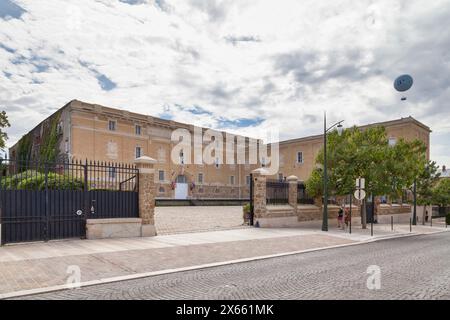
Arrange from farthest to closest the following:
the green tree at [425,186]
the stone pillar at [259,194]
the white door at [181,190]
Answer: the white door at [181,190], the green tree at [425,186], the stone pillar at [259,194]

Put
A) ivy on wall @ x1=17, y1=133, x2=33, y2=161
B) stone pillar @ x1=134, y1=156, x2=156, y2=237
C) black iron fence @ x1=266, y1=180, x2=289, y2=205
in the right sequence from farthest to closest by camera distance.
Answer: ivy on wall @ x1=17, y1=133, x2=33, y2=161 → black iron fence @ x1=266, y1=180, x2=289, y2=205 → stone pillar @ x1=134, y1=156, x2=156, y2=237

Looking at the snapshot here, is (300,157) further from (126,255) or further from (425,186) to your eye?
(126,255)

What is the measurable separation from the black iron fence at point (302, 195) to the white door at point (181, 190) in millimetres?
30975

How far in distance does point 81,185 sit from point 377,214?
24741 mm

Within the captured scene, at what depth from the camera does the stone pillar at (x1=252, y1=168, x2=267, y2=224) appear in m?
19.1

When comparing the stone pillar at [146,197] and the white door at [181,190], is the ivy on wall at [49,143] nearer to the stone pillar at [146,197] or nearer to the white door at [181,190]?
the white door at [181,190]

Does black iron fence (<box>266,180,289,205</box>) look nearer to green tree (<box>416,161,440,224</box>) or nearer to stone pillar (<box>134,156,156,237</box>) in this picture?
stone pillar (<box>134,156,156,237</box>)

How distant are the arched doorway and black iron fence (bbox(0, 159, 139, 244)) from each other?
37307mm

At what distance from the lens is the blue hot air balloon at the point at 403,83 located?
1562 cm

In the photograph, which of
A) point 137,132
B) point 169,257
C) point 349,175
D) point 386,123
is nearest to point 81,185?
point 169,257

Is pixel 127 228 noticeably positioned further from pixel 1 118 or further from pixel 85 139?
pixel 85 139

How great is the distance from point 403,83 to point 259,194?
9.18 metres

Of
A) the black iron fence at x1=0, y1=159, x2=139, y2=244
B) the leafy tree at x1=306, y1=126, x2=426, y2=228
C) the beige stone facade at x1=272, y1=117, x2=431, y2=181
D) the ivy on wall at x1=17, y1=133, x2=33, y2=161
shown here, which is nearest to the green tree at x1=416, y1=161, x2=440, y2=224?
the leafy tree at x1=306, y1=126, x2=426, y2=228

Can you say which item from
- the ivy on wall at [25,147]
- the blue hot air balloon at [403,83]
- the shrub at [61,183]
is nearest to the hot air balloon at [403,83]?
the blue hot air balloon at [403,83]
